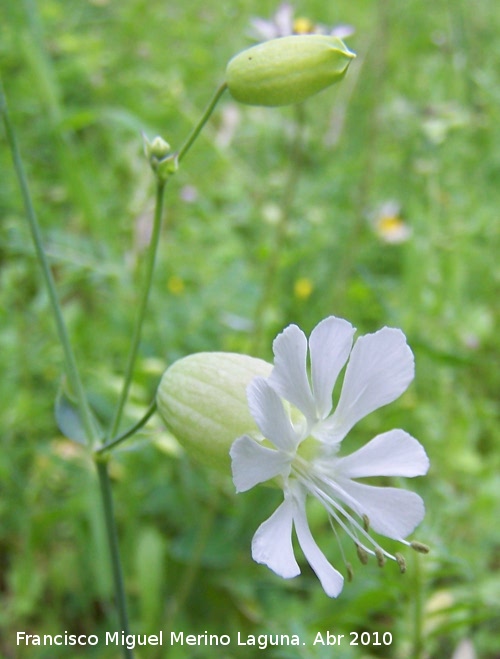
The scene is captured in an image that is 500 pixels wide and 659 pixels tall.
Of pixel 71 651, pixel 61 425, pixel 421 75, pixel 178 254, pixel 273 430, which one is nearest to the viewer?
pixel 273 430

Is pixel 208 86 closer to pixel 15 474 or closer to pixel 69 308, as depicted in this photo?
pixel 69 308

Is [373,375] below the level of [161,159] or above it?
below

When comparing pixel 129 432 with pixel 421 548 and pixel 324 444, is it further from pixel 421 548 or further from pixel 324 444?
pixel 421 548

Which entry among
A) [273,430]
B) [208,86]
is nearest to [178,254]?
[208,86]

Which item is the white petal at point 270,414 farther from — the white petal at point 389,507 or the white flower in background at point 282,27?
the white flower in background at point 282,27

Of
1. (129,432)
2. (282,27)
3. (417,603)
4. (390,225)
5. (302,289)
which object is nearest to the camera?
(129,432)

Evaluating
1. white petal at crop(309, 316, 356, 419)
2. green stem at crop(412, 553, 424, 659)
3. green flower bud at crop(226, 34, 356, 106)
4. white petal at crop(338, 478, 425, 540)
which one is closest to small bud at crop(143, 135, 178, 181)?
green flower bud at crop(226, 34, 356, 106)

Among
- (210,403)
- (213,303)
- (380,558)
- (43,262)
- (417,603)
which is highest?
(43,262)

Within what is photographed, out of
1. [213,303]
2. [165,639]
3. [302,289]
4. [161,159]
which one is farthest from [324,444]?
[302,289]
